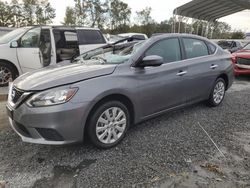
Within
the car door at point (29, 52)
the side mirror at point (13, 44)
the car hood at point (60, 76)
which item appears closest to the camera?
the car hood at point (60, 76)

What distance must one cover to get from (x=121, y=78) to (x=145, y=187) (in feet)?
4.70

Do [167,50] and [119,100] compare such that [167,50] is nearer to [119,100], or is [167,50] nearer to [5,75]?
[119,100]

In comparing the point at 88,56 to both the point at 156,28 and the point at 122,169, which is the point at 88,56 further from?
the point at 156,28

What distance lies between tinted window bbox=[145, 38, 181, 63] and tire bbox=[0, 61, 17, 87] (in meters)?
4.54

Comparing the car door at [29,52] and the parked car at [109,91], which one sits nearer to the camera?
the parked car at [109,91]

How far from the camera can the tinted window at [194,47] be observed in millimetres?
4387

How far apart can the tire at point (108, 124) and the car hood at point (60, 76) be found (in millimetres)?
437

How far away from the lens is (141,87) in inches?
137

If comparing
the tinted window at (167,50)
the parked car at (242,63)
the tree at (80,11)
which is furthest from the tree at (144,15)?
the tinted window at (167,50)

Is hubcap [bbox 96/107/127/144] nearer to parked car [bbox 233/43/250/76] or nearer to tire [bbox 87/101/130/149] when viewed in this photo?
tire [bbox 87/101/130/149]

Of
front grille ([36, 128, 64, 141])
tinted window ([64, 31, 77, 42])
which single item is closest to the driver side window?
tinted window ([64, 31, 77, 42])

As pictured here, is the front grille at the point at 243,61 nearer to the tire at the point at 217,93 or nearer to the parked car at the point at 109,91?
the tire at the point at 217,93

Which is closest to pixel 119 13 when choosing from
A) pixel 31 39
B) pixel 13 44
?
pixel 31 39

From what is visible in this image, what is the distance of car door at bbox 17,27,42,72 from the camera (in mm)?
6637
